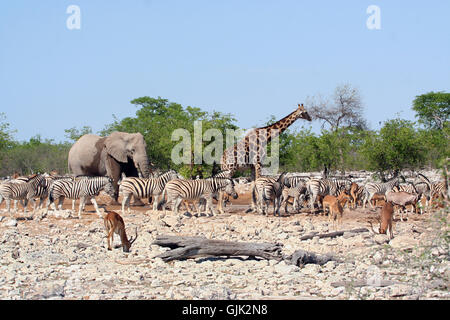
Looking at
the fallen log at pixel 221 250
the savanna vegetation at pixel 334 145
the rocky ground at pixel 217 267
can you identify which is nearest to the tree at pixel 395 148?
the savanna vegetation at pixel 334 145

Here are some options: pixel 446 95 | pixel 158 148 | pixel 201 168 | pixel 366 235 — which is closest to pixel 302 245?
pixel 366 235

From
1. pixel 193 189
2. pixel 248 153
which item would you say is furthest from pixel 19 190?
pixel 248 153

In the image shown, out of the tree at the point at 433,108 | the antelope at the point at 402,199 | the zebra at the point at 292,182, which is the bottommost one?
the antelope at the point at 402,199

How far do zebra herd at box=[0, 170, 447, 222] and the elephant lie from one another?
2.81m

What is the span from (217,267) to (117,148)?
12510 millimetres

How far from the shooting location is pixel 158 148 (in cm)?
2936

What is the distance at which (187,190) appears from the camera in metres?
17.6

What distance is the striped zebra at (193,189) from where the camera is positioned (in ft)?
57.6

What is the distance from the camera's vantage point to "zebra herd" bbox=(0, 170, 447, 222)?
1747 cm

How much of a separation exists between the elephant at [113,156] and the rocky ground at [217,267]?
22.3ft

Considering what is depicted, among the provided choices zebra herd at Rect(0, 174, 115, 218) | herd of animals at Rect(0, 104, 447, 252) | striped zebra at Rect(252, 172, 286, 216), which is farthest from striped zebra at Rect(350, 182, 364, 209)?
zebra herd at Rect(0, 174, 115, 218)

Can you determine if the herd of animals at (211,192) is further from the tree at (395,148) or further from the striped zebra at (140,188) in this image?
the tree at (395,148)

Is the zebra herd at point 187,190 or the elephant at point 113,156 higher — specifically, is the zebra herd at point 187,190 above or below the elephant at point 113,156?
below

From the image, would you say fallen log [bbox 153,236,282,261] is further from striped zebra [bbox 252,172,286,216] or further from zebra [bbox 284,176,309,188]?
zebra [bbox 284,176,309,188]
